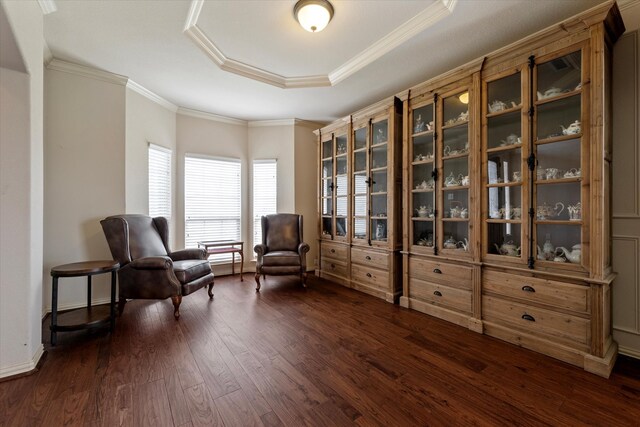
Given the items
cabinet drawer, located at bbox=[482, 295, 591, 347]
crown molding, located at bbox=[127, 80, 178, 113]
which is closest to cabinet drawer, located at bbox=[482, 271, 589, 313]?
cabinet drawer, located at bbox=[482, 295, 591, 347]

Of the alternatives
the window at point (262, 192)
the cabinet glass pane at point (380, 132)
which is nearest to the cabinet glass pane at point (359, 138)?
the cabinet glass pane at point (380, 132)

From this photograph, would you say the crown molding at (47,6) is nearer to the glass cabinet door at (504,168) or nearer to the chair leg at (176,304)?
the chair leg at (176,304)

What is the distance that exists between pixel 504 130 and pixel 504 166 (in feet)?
1.13

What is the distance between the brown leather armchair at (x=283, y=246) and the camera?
12.8 feet

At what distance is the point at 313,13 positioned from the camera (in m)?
2.14

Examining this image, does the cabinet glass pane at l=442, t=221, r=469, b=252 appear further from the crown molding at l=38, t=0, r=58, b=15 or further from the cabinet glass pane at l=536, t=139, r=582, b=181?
the crown molding at l=38, t=0, r=58, b=15

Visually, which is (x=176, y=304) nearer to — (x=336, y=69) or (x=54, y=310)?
(x=54, y=310)

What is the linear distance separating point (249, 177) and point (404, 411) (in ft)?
14.1

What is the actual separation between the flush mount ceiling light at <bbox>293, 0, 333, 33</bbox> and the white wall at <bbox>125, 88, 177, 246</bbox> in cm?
258

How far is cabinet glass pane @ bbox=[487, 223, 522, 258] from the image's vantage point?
7.81 feet

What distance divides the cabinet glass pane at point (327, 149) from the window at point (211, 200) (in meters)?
1.59

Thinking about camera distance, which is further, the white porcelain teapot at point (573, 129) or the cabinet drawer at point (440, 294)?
the cabinet drawer at point (440, 294)

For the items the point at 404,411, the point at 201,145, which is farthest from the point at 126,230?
the point at 404,411

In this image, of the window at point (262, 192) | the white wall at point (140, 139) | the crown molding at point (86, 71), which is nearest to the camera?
the crown molding at point (86, 71)
